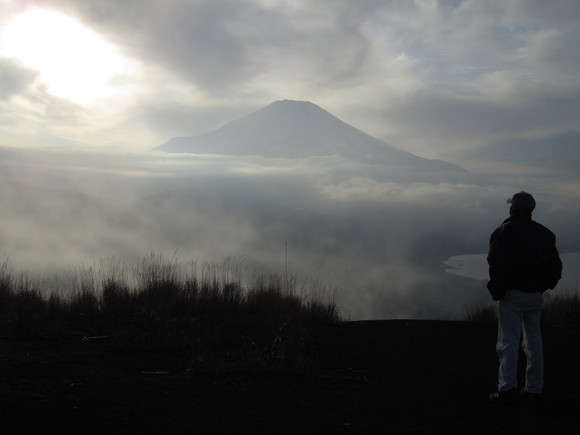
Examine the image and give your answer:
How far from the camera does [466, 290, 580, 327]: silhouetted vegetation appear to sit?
959 cm

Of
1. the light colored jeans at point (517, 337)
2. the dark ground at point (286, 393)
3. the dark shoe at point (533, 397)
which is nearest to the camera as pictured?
the dark ground at point (286, 393)

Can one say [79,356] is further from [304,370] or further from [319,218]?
[319,218]

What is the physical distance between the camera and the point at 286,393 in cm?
488

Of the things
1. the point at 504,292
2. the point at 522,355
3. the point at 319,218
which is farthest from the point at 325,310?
the point at 319,218

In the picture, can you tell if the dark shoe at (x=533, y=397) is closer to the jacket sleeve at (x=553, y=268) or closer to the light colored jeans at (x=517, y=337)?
the light colored jeans at (x=517, y=337)

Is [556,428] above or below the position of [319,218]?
below

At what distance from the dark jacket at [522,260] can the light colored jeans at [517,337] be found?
0.08 meters

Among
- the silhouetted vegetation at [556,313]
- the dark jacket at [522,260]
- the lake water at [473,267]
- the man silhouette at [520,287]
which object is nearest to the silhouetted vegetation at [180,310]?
the man silhouette at [520,287]

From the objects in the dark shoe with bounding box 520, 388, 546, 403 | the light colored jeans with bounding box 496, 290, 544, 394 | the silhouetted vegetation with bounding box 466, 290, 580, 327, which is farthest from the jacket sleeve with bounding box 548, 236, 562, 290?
the silhouetted vegetation with bounding box 466, 290, 580, 327

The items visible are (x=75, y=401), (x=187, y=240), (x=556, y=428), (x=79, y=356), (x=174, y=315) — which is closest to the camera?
(x=556, y=428)

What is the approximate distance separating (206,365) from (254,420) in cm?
160

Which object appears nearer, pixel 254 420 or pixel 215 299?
pixel 254 420

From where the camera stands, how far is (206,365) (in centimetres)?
562

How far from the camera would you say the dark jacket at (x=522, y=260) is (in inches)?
179
